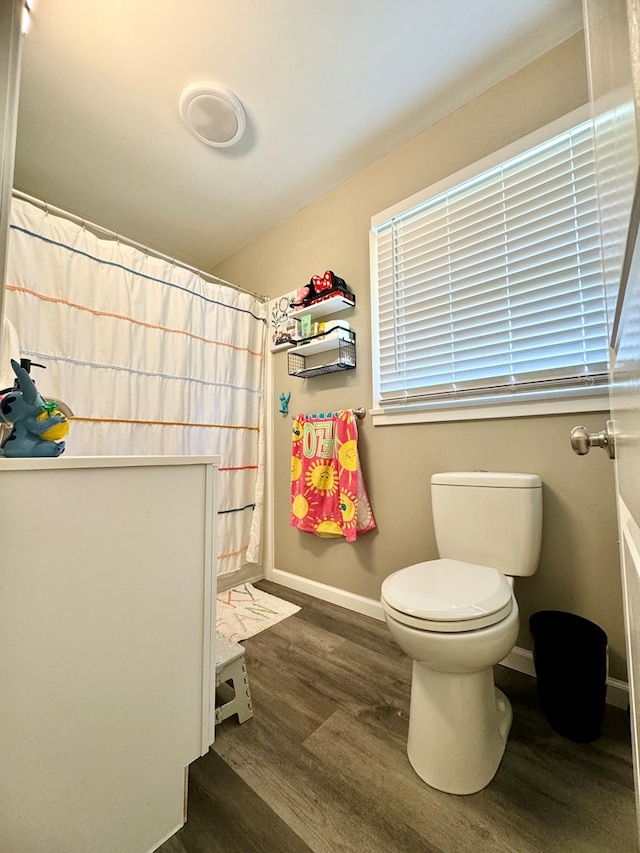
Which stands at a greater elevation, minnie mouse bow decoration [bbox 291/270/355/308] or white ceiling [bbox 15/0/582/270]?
white ceiling [bbox 15/0/582/270]

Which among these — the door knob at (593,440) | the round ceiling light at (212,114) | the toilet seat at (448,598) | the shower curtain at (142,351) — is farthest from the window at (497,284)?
the shower curtain at (142,351)

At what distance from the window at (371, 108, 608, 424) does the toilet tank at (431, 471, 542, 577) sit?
1.10 ft

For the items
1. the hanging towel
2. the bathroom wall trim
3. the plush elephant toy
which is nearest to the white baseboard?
the bathroom wall trim

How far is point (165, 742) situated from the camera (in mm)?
694

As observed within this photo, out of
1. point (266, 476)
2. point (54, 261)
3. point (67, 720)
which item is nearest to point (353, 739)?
point (67, 720)

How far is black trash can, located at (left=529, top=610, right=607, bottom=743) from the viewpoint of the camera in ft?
3.02

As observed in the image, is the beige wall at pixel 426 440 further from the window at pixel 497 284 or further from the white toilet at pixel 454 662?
the white toilet at pixel 454 662

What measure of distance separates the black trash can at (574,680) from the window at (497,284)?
775mm

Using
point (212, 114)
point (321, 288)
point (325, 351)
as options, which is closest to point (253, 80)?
point (212, 114)

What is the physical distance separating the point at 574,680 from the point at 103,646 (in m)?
1.20

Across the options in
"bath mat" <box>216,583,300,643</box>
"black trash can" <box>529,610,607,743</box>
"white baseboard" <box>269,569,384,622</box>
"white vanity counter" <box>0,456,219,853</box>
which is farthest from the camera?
"white baseboard" <box>269,569,384,622</box>

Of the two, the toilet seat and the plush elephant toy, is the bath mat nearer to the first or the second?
the toilet seat

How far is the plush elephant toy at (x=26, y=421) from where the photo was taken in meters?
0.63

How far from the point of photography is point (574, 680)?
932 mm
